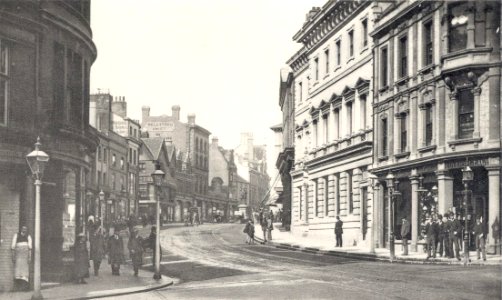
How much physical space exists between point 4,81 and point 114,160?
174ft

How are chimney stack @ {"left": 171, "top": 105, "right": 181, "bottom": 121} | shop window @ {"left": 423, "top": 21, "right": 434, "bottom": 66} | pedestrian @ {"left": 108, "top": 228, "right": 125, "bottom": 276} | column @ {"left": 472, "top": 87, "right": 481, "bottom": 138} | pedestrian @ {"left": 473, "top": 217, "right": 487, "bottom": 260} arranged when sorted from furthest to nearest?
chimney stack @ {"left": 171, "top": 105, "right": 181, "bottom": 121}
shop window @ {"left": 423, "top": 21, "right": 434, "bottom": 66}
column @ {"left": 472, "top": 87, "right": 481, "bottom": 138}
pedestrian @ {"left": 473, "top": 217, "right": 487, "bottom": 260}
pedestrian @ {"left": 108, "top": 228, "right": 125, "bottom": 276}

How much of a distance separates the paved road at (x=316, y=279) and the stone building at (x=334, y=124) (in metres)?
9.46

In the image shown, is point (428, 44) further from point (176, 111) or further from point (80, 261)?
point (176, 111)

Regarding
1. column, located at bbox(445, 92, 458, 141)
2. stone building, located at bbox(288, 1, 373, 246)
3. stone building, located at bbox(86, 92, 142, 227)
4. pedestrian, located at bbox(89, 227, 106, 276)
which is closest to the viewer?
pedestrian, located at bbox(89, 227, 106, 276)

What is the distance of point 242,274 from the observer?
23422 millimetres

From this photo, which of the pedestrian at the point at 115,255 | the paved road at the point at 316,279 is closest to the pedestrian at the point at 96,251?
the pedestrian at the point at 115,255

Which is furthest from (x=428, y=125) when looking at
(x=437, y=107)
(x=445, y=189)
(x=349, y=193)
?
(x=349, y=193)

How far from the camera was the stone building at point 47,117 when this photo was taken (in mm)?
17781

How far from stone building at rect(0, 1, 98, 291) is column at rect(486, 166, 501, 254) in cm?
1421

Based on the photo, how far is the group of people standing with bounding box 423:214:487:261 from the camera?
2569 centimetres

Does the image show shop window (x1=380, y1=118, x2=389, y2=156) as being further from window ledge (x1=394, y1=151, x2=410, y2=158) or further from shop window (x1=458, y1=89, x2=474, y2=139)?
shop window (x1=458, y1=89, x2=474, y2=139)

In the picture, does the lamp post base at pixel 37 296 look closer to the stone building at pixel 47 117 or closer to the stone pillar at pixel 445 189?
the stone building at pixel 47 117

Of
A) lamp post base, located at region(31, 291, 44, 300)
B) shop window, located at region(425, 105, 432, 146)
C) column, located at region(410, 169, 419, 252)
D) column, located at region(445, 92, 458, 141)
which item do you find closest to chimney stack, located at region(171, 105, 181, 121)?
column, located at region(410, 169, 419, 252)

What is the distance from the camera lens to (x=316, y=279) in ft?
67.6
